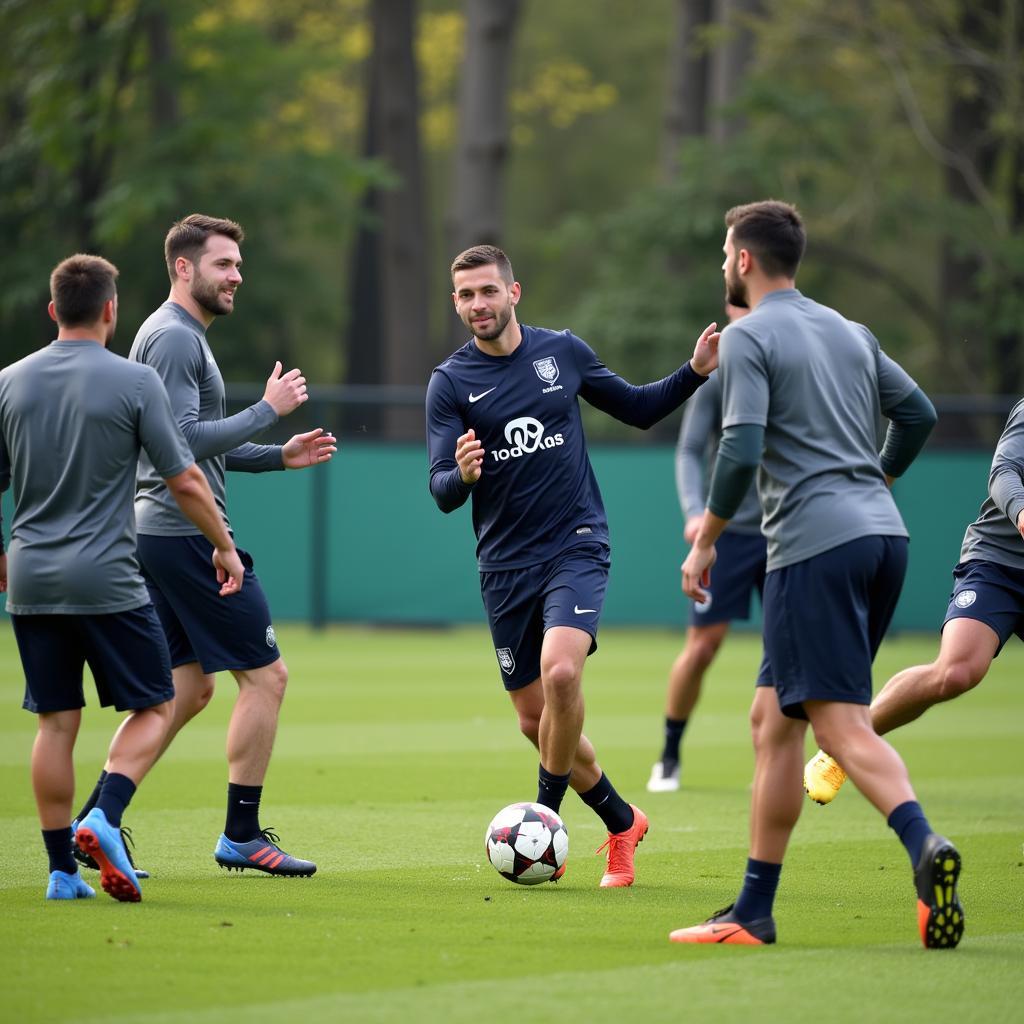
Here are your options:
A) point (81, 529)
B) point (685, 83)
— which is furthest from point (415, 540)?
point (81, 529)

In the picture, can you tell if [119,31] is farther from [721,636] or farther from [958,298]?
[721,636]

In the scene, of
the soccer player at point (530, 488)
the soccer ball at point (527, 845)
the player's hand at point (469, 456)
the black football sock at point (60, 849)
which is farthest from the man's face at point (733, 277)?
the black football sock at point (60, 849)

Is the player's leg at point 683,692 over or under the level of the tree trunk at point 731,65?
under

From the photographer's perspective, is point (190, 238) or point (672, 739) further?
point (672, 739)

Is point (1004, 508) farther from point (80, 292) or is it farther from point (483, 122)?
point (483, 122)

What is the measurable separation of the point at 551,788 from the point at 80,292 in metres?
2.66

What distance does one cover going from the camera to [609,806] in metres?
7.13

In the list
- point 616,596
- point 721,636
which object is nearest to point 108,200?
point 616,596

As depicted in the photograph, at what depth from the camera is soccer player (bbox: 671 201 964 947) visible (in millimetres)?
5605

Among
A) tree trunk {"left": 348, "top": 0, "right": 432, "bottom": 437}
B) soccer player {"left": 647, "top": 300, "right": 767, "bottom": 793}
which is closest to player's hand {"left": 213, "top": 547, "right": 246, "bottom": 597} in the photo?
soccer player {"left": 647, "top": 300, "right": 767, "bottom": 793}

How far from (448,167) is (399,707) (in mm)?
33792

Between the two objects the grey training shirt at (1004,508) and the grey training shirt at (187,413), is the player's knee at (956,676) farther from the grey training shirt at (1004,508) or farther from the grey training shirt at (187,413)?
the grey training shirt at (187,413)

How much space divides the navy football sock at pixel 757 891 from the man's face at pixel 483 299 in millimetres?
2576

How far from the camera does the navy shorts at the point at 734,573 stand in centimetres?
1009
